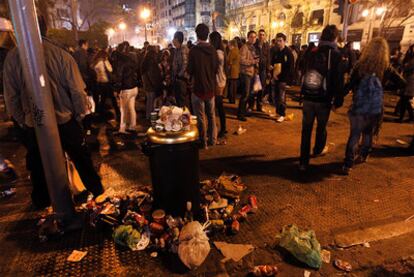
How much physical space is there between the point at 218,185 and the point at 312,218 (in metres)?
1.36

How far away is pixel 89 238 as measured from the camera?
10.9 ft

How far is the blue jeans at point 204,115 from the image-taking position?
5664 millimetres

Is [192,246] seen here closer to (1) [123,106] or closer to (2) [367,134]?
(2) [367,134]

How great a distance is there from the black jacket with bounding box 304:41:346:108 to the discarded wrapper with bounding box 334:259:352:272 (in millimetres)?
2579

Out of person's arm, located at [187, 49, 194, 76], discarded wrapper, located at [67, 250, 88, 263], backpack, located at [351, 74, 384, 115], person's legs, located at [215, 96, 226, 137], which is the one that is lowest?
discarded wrapper, located at [67, 250, 88, 263]

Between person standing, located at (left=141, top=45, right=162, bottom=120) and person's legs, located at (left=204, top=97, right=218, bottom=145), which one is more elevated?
person standing, located at (left=141, top=45, right=162, bottom=120)

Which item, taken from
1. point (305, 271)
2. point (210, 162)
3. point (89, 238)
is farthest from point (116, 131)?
point (305, 271)

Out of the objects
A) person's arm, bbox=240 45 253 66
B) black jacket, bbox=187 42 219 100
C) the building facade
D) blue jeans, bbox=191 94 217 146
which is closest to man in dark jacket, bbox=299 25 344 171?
black jacket, bbox=187 42 219 100

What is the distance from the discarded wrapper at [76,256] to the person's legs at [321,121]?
13.0 ft

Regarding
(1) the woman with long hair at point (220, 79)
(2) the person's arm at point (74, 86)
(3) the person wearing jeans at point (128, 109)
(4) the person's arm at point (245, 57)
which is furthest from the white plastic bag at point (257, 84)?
(2) the person's arm at point (74, 86)

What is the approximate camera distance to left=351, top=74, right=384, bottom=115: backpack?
440 cm

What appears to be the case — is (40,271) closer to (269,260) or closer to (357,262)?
(269,260)

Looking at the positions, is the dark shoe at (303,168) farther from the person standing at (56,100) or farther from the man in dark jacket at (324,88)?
the person standing at (56,100)

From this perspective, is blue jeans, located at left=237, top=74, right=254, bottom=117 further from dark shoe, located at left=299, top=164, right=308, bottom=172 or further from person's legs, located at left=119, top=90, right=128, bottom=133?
dark shoe, located at left=299, top=164, right=308, bottom=172
